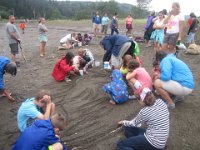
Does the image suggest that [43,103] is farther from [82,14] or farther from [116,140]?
[82,14]

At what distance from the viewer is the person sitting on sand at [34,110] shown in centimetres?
405

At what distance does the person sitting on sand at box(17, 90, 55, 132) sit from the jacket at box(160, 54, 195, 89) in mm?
2153

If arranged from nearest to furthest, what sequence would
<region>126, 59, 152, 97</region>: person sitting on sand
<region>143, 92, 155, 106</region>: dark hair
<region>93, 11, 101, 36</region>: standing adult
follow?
<region>143, 92, 155, 106</region>: dark hair, <region>126, 59, 152, 97</region>: person sitting on sand, <region>93, 11, 101, 36</region>: standing adult

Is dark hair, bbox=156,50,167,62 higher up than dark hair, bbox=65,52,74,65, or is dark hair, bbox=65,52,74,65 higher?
dark hair, bbox=156,50,167,62

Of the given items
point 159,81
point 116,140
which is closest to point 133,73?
point 159,81

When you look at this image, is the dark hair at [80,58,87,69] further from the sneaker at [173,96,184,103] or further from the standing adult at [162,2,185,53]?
the sneaker at [173,96,184,103]

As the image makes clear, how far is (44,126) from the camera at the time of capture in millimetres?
3234

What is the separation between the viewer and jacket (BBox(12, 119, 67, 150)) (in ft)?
10.4

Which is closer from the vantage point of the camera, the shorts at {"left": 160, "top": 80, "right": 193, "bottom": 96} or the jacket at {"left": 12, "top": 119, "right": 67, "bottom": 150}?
the jacket at {"left": 12, "top": 119, "right": 67, "bottom": 150}

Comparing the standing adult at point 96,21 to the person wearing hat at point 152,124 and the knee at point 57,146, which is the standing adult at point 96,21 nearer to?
the person wearing hat at point 152,124

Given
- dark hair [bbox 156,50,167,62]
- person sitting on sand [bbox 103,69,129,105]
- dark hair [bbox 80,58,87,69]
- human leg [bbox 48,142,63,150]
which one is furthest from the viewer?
dark hair [bbox 80,58,87,69]

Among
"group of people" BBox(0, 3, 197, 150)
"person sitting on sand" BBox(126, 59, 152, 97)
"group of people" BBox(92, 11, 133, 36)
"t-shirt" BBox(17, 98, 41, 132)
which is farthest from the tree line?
"t-shirt" BBox(17, 98, 41, 132)

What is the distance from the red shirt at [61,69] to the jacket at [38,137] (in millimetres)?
4406

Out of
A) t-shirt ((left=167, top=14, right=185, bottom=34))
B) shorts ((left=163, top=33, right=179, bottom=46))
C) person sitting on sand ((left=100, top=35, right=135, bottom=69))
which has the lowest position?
person sitting on sand ((left=100, top=35, right=135, bottom=69))
